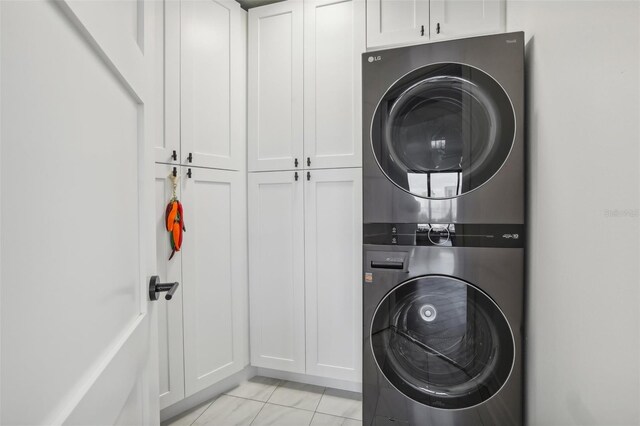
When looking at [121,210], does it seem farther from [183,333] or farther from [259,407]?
[259,407]

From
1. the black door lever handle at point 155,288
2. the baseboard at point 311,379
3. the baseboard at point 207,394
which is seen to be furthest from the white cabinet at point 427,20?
the baseboard at point 207,394

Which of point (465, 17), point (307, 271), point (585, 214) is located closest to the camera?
point (585, 214)

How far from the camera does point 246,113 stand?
2021 millimetres

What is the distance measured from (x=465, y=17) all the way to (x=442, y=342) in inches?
58.7

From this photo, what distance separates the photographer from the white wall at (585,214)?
0.61m

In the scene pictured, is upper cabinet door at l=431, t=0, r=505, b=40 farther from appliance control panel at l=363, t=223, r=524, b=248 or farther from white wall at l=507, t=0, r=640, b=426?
appliance control panel at l=363, t=223, r=524, b=248

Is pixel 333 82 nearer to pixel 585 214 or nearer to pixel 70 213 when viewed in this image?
pixel 585 214

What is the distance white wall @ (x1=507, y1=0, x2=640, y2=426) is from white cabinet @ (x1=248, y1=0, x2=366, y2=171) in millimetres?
901

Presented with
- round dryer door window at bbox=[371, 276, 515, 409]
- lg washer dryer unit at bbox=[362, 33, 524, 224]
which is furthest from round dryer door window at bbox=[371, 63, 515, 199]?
round dryer door window at bbox=[371, 276, 515, 409]

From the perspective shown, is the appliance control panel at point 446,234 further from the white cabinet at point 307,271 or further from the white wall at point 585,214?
the white cabinet at point 307,271

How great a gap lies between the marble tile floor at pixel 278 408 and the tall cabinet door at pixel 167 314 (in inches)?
7.7

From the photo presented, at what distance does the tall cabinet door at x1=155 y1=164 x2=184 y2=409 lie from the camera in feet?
5.01

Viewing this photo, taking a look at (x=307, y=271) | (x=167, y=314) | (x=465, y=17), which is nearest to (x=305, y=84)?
(x=465, y=17)

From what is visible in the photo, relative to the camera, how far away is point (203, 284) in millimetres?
1747
